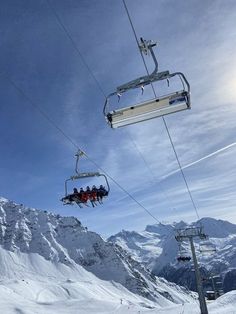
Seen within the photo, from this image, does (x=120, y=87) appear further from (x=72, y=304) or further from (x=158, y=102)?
(x=72, y=304)

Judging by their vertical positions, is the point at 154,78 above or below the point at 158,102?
above

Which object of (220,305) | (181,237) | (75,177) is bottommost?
(220,305)

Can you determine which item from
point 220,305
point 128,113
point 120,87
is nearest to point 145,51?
point 120,87

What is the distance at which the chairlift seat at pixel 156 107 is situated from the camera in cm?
1238

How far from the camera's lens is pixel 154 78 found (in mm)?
13047

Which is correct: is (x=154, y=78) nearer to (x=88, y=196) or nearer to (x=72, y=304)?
(x=88, y=196)

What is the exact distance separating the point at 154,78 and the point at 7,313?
366ft

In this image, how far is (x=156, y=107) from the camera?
40.9 feet

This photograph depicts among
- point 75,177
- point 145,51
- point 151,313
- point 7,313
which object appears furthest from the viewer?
point 7,313

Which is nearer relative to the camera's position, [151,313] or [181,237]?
[181,237]

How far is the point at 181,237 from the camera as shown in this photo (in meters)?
50.7

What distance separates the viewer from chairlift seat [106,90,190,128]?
488 inches

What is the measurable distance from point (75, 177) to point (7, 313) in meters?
102

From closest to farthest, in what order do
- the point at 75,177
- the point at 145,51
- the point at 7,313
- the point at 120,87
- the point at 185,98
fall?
the point at 185,98 < the point at 120,87 < the point at 145,51 < the point at 75,177 < the point at 7,313
